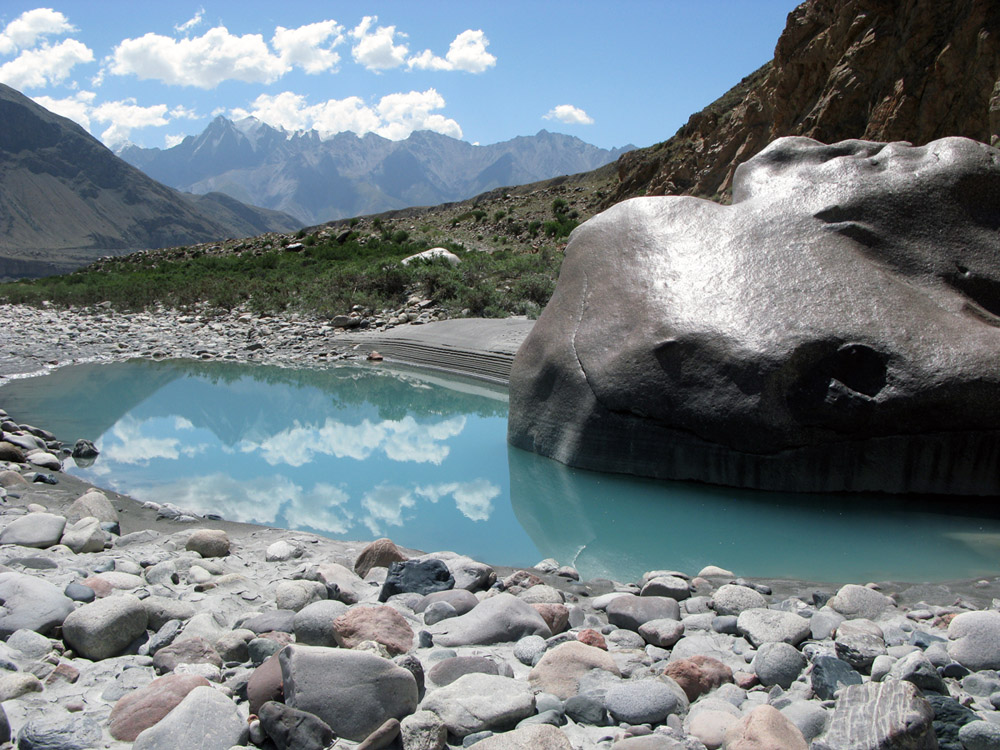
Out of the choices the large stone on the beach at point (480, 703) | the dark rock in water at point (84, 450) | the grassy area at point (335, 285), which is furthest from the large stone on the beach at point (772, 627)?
the grassy area at point (335, 285)

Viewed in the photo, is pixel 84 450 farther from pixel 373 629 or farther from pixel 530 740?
pixel 530 740

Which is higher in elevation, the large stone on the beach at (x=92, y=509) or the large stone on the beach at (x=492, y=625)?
the large stone on the beach at (x=492, y=625)

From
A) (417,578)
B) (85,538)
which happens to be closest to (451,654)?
(417,578)

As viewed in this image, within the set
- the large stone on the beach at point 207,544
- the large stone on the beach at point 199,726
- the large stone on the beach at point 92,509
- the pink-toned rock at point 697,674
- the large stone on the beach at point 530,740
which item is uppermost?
the pink-toned rock at point 697,674

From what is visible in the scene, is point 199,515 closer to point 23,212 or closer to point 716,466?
point 716,466

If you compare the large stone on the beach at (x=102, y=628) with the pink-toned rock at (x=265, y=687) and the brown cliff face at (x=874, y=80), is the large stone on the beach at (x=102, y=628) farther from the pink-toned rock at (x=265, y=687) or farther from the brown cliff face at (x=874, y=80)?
the brown cliff face at (x=874, y=80)

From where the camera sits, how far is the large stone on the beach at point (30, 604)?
2965 mm

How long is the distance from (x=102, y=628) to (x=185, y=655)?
360mm

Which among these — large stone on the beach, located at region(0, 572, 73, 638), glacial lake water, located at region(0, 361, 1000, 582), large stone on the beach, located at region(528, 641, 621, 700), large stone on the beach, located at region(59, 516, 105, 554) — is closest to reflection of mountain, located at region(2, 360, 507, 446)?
glacial lake water, located at region(0, 361, 1000, 582)

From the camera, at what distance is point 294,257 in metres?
30.5

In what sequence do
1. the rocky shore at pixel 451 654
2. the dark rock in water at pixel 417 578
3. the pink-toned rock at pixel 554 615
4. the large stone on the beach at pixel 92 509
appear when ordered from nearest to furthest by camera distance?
the rocky shore at pixel 451 654
the pink-toned rock at pixel 554 615
the dark rock in water at pixel 417 578
the large stone on the beach at pixel 92 509

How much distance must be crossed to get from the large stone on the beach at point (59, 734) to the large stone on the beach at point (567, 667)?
139 cm

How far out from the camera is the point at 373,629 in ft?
9.92

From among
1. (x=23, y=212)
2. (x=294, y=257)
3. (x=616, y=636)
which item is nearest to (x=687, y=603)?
(x=616, y=636)
